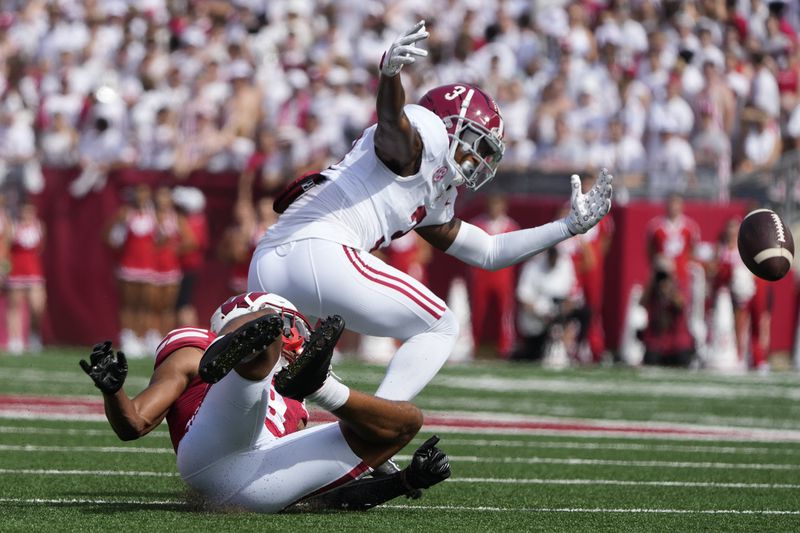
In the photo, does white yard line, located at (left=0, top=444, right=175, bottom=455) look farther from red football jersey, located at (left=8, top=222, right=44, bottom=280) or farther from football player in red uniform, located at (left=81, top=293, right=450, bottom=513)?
red football jersey, located at (left=8, top=222, right=44, bottom=280)

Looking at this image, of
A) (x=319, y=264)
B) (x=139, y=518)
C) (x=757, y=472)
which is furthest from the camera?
(x=757, y=472)

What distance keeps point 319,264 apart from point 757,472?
2.38 metres

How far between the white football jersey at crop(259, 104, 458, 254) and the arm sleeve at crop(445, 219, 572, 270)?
412 millimetres

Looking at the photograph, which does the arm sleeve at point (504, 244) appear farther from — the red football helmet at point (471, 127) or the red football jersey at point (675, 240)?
the red football jersey at point (675, 240)

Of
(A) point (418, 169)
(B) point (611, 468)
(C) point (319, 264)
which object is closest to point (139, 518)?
(C) point (319, 264)

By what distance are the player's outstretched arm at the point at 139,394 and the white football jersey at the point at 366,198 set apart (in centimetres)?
63

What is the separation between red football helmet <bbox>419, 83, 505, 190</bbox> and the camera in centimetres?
565

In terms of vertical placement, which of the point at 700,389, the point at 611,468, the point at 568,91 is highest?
the point at 568,91

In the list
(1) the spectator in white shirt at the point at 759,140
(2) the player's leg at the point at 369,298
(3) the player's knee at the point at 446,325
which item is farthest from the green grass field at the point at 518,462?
(1) the spectator in white shirt at the point at 759,140

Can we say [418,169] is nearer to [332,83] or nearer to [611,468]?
[611,468]

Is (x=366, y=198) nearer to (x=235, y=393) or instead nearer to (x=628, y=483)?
(x=235, y=393)

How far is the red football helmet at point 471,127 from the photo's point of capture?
565cm

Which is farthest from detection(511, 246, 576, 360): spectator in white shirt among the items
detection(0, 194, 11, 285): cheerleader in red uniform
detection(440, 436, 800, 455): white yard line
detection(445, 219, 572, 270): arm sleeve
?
detection(445, 219, 572, 270): arm sleeve

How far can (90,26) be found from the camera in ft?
55.5
